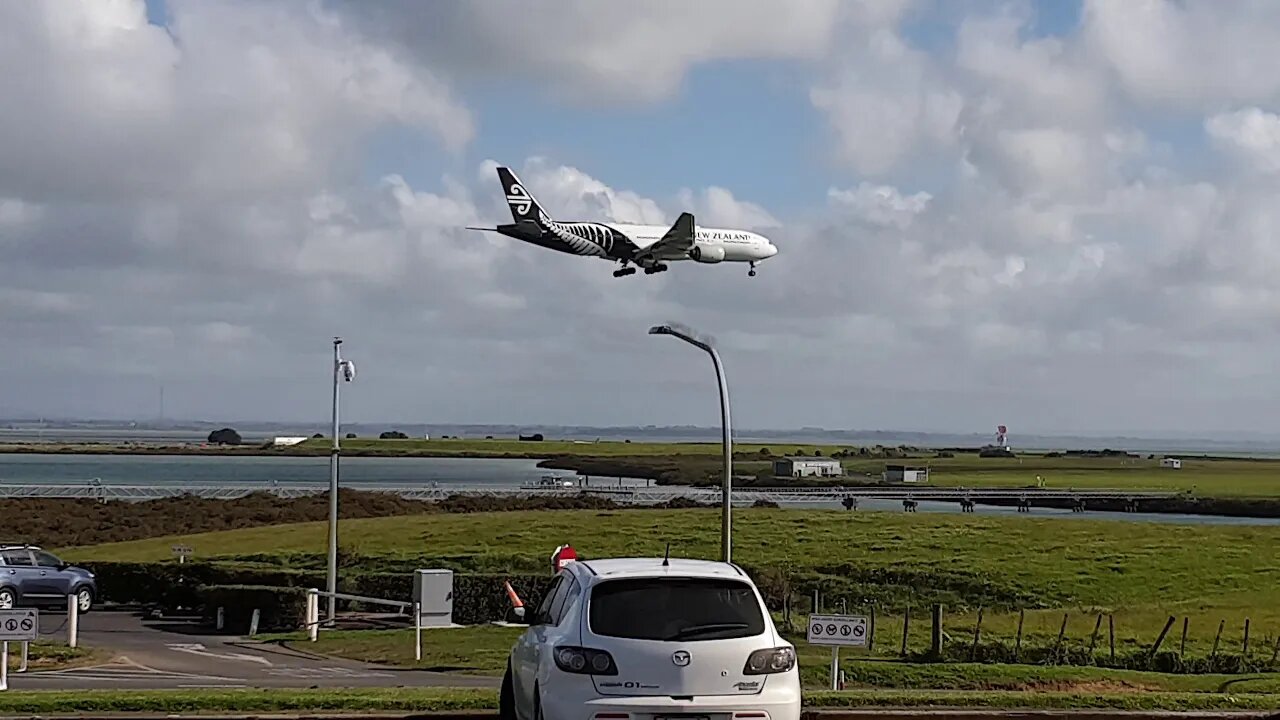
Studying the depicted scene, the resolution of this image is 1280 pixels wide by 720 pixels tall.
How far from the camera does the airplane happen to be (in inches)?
2030

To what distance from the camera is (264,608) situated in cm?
4022

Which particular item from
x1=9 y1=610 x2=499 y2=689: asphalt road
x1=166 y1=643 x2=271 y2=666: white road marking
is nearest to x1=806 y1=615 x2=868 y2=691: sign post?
x1=9 y1=610 x2=499 y2=689: asphalt road

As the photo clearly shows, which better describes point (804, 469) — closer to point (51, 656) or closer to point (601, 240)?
point (601, 240)

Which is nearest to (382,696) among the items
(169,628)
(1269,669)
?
(1269,669)

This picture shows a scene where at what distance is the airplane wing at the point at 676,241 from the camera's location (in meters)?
50.6

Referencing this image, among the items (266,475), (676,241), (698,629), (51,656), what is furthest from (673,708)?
(266,475)

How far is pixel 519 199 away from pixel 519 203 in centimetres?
23

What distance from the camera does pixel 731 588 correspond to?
35.6 feet

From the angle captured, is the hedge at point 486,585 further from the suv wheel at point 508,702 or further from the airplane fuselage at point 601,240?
the suv wheel at point 508,702

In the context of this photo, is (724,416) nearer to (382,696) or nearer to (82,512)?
(382,696)

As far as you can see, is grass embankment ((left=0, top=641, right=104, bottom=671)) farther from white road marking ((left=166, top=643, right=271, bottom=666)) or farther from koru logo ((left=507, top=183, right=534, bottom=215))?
koru logo ((left=507, top=183, right=534, bottom=215))

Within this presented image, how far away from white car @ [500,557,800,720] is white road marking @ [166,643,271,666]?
66.7ft

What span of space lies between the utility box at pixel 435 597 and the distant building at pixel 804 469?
97.5 m

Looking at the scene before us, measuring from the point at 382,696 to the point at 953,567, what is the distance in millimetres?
39986
